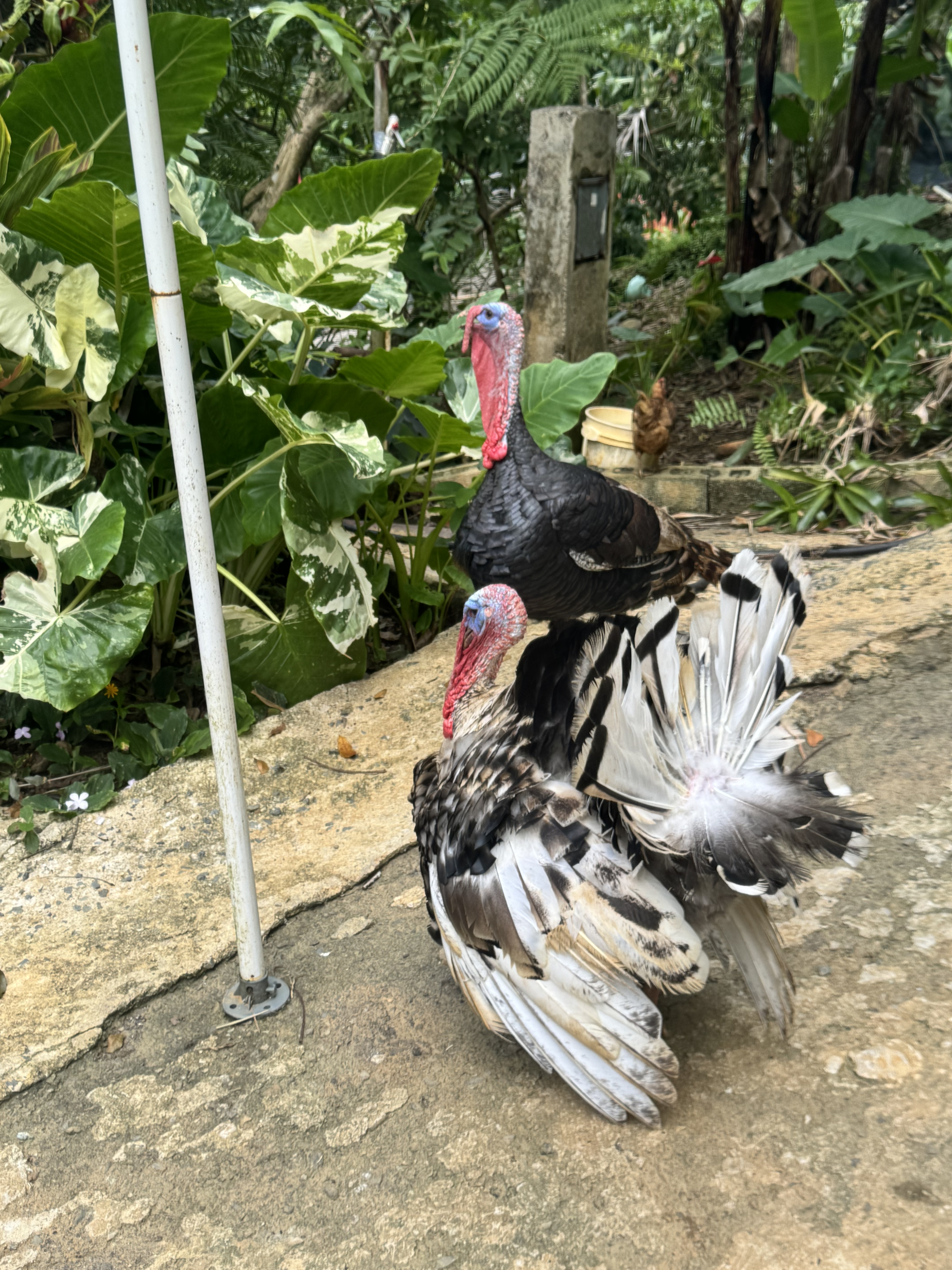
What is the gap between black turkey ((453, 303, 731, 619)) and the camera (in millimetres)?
2865

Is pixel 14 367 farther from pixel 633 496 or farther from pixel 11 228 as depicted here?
pixel 633 496

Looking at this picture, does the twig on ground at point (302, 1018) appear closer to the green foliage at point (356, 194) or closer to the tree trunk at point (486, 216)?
the green foliage at point (356, 194)

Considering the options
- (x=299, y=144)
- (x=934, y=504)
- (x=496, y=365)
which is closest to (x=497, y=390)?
(x=496, y=365)

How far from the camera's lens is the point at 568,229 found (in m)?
5.05

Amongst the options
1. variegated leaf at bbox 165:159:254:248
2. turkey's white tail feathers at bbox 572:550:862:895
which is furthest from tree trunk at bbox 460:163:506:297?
turkey's white tail feathers at bbox 572:550:862:895

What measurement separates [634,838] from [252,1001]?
0.95 m

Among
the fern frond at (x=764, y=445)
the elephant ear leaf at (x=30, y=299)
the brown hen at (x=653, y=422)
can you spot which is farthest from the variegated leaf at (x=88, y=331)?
the fern frond at (x=764, y=445)

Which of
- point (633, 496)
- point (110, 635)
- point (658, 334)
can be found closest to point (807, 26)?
point (658, 334)

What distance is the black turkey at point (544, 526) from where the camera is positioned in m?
2.87

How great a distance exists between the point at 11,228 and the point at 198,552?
1553 mm

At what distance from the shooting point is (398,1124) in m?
1.83

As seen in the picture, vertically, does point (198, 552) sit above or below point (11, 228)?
below

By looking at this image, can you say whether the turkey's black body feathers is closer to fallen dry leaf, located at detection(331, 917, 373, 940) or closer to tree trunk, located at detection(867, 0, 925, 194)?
fallen dry leaf, located at detection(331, 917, 373, 940)

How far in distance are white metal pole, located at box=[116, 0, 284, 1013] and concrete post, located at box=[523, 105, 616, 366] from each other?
11.5ft
